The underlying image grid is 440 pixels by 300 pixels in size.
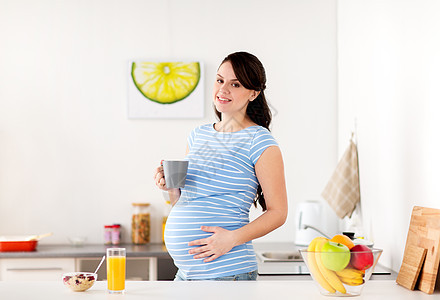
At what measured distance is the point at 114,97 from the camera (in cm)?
332

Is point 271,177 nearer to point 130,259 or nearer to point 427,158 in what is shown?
point 427,158

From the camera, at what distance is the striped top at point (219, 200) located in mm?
1693

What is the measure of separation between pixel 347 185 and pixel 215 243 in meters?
1.37

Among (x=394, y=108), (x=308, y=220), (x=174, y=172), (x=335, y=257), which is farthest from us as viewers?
(x=308, y=220)

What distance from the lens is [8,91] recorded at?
330 cm

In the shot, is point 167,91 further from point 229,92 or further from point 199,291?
point 199,291

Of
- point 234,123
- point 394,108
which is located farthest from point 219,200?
point 394,108

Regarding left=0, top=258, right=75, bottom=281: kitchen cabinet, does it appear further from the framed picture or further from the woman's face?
the woman's face

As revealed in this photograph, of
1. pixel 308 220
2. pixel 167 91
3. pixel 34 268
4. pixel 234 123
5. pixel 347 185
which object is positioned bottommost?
pixel 34 268

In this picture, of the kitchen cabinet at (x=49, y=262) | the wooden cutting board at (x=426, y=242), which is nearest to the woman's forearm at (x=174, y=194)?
the wooden cutting board at (x=426, y=242)

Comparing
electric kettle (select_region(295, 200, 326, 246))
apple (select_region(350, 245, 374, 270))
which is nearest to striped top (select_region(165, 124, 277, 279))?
apple (select_region(350, 245, 374, 270))

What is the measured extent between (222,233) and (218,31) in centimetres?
193

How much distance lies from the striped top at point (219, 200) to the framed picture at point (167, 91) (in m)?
1.59

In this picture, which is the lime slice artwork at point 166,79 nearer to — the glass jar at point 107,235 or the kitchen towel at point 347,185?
the glass jar at point 107,235
